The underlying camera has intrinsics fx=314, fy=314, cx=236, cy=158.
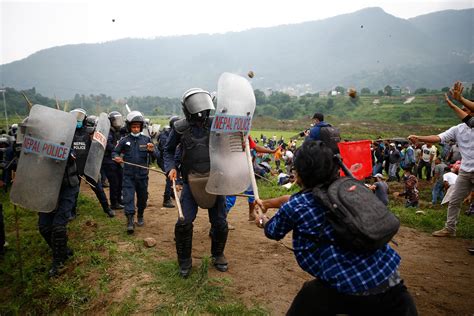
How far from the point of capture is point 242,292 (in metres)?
3.39

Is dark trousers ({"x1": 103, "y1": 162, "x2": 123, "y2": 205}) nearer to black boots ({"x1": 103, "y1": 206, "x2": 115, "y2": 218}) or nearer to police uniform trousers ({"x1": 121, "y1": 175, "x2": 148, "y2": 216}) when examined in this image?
black boots ({"x1": 103, "y1": 206, "x2": 115, "y2": 218})

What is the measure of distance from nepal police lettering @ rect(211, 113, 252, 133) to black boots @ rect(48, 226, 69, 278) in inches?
101

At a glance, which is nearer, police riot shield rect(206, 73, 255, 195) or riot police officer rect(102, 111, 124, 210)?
police riot shield rect(206, 73, 255, 195)

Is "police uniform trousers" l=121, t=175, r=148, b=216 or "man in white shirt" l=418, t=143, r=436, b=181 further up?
"police uniform trousers" l=121, t=175, r=148, b=216

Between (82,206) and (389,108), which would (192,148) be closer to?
(82,206)

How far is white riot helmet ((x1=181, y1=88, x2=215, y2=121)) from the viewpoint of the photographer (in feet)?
12.2

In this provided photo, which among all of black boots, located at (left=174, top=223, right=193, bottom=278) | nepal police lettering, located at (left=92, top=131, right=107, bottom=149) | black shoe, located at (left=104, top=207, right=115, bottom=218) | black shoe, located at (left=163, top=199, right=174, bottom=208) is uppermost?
nepal police lettering, located at (left=92, top=131, right=107, bottom=149)

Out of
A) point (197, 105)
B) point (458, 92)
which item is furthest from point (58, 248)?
point (458, 92)

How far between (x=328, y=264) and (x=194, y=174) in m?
2.19

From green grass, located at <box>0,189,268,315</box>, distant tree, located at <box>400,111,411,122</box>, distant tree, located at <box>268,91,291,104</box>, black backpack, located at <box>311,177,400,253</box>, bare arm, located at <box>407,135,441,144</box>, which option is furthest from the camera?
distant tree, located at <box>268,91,291,104</box>

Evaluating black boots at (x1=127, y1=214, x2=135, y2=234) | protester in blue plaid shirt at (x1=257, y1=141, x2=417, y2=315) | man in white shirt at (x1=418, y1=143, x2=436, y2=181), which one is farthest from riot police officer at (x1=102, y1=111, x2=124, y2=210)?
man in white shirt at (x1=418, y1=143, x2=436, y2=181)

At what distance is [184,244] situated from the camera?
12.1 ft

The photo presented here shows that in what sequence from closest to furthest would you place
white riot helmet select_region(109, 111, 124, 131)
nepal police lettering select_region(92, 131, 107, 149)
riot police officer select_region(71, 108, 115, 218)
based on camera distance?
nepal police lettering select_region(92, 131, 107, 149) → riot police officer select_region(71, 108, 115, 218) → white riot helmet select_region(109, 111, 124, 131)

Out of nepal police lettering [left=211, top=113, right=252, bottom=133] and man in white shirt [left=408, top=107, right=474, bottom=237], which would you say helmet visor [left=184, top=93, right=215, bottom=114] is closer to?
nepal police lettering [left=211, top=113, right=252, bottom=133]
